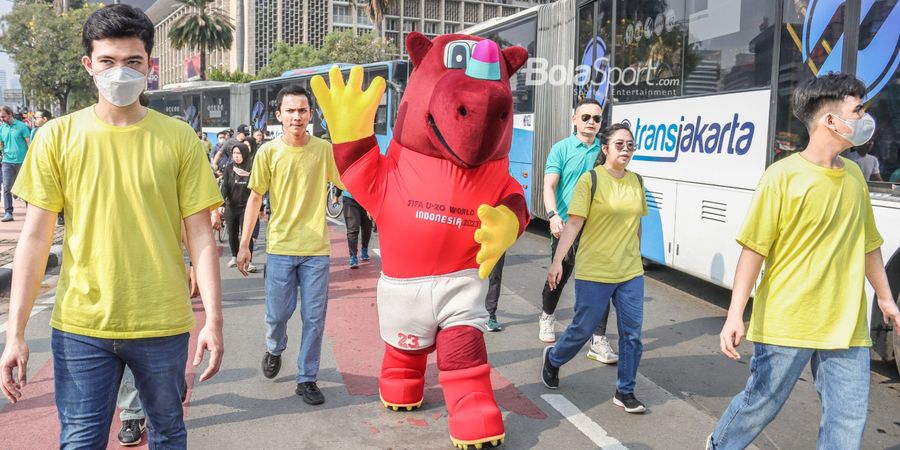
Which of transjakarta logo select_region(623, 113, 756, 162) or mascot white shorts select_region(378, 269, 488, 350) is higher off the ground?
transjakarta logo select_region(623, 113, 756, 162)

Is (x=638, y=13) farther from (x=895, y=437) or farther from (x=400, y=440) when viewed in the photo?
(x=400, y=440)

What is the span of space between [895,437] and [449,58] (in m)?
3.43

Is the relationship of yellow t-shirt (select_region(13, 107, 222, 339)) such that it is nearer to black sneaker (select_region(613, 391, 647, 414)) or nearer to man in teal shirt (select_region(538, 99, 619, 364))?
black sneaker (select_region(613, 391, 647, 414))

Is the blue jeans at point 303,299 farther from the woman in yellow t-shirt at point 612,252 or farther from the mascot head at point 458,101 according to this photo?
the woman in yellow t-shirt at point 612,252

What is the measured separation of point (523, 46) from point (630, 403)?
8285 millimetres

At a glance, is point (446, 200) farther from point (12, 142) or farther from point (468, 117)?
point (12, 142)

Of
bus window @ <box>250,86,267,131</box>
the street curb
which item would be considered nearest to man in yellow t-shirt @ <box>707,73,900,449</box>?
the street curb

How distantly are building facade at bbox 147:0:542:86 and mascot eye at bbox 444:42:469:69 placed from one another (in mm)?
61346

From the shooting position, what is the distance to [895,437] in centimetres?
468

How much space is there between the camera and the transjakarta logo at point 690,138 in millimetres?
7195

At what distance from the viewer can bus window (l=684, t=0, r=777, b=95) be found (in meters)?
6.97

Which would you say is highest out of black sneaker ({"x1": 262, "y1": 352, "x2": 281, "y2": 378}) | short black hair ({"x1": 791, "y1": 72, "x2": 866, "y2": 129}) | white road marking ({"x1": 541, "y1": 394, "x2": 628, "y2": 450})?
short black hair ({"x1": 791, "y1": 72, "x2": 866, "y2": 129})

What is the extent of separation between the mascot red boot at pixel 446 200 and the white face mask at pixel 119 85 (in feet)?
4.95

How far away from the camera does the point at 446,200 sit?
416cm
